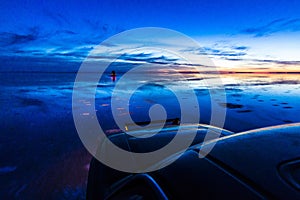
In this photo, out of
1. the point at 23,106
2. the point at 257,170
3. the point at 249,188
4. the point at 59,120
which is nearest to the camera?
the point at 249,188

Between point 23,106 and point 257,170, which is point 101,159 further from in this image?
point 23,106

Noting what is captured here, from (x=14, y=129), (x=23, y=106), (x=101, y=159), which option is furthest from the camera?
(x=23, y=106)

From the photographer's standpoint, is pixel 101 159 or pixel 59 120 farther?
pixel 59 120

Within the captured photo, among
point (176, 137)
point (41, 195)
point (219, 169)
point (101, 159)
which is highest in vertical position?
point (219, 169)

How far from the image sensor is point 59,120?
5.68 m

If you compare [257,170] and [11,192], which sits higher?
[257,170]

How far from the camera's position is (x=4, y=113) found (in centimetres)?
618

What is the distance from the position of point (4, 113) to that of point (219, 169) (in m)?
6.58

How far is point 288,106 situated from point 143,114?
5283mm

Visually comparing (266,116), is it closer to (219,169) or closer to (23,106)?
(219,169)

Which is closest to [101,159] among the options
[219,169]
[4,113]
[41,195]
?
[41,195]

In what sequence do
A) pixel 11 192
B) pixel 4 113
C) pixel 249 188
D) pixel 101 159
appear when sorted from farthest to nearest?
pixel 4 113, pixel 11 192, pixel 101 159, pixel 249 188

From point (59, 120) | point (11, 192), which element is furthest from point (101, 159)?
point (59, 120)

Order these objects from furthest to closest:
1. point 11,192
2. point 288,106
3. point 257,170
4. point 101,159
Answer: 1. point 288,106
2. point 11,192
3. point 101,159
4. point 257,170
